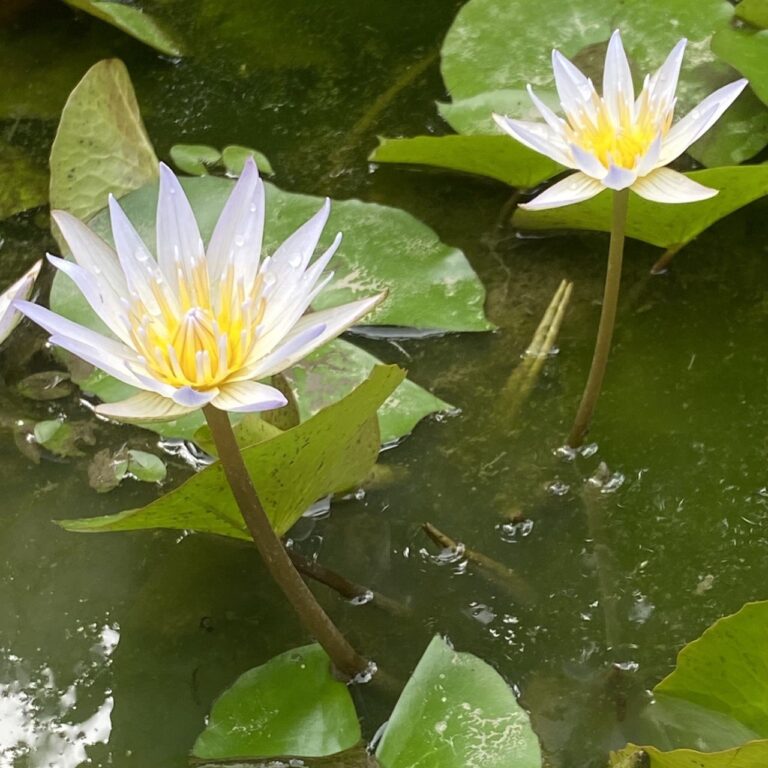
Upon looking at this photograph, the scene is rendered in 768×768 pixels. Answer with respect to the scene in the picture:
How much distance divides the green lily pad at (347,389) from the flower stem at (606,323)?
0.60 ft

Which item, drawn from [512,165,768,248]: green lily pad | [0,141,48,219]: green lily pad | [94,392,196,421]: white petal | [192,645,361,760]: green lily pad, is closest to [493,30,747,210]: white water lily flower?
[512,165,768,248]: green lily pad

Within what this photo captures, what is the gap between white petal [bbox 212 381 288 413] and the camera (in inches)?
31.8

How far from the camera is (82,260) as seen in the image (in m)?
0.94

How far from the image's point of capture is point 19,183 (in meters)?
1.69

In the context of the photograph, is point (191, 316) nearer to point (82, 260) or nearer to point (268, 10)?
point (82, 260)

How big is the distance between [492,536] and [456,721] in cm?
27

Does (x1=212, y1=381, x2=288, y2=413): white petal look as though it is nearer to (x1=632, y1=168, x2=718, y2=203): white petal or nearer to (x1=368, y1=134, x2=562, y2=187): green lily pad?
(x1=632, y1=168, x2=718, y2=203): white petal

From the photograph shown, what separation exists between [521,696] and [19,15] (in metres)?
1.70

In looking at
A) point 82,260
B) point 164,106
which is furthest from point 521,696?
point 164,106

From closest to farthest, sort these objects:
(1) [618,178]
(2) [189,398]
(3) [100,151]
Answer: (2) [189,398], (1) [618,178], (3) [100,151]

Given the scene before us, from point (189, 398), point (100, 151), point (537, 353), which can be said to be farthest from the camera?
point (100, 151)

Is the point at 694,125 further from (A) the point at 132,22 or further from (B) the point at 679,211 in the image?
(A) the point at 132,22

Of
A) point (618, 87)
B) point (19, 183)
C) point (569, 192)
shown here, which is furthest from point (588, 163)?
point (19, 183)

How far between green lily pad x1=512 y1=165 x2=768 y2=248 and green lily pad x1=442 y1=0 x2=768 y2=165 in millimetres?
260
